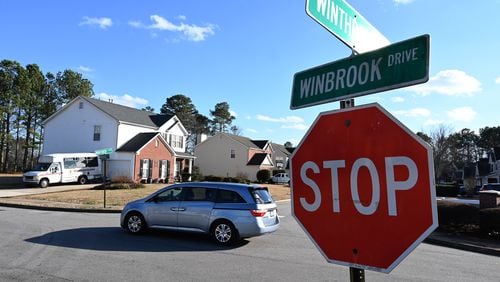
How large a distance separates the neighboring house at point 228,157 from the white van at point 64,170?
1047 inches

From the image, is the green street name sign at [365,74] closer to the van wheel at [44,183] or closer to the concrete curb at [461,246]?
the concrete curb at [461,246]

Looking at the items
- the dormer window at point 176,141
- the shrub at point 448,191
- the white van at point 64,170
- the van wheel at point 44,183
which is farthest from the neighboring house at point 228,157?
the van wheel at point 44,183

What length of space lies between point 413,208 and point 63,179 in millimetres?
36794

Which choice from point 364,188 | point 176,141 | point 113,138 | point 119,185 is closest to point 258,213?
point 364,188

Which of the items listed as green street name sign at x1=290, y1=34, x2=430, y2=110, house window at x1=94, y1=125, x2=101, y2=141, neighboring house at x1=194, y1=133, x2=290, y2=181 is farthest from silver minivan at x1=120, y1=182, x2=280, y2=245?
neighboring house at x1=194, y1=133, x2=290, y2=181

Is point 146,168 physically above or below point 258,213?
above

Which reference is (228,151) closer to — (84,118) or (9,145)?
(84,118)

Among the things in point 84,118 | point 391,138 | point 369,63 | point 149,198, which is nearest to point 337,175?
point 391,138

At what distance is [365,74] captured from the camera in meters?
2.55

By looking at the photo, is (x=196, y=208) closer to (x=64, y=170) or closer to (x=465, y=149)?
(x=64, y=170)

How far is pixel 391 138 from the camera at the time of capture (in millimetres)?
2352

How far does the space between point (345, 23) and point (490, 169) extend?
77500 millimetres

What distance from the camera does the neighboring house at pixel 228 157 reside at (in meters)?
62.2

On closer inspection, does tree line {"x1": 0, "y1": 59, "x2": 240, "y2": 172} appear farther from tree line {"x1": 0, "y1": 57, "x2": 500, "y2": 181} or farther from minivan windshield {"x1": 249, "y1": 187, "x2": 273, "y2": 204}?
minivan windshield {"x1": 249, "y1": 187, "x2": 273, "y2": 204}
